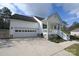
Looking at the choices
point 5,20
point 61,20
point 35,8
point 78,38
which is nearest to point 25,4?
point 35,8

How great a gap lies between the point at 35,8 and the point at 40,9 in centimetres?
11

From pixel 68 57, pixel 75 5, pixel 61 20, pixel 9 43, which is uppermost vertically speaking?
pixel 75 5

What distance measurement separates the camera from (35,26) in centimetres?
466

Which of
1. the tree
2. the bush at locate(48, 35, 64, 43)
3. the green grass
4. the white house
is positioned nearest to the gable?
the white house

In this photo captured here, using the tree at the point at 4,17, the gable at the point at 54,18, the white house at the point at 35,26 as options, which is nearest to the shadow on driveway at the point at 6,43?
the white house at the point at 35,26

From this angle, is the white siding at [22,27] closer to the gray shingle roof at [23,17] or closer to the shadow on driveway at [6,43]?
the gray shingle roof at [23,17]

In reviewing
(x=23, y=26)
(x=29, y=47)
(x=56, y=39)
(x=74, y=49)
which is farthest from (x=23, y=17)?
(x=74, y=49)

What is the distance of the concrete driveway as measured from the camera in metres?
4.50

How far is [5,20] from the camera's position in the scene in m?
4.53

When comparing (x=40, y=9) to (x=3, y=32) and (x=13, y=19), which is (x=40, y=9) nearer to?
(x=13, y=19)

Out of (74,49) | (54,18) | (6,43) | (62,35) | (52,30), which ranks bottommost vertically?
(74,49)

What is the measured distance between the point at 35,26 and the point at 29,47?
490mm

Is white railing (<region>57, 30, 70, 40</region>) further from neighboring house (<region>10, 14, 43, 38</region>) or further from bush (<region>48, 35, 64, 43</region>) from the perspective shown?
neighboring house (<region>10, 14, 43, 38</region>)

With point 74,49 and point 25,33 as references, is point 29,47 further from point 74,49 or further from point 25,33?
point 74,49
